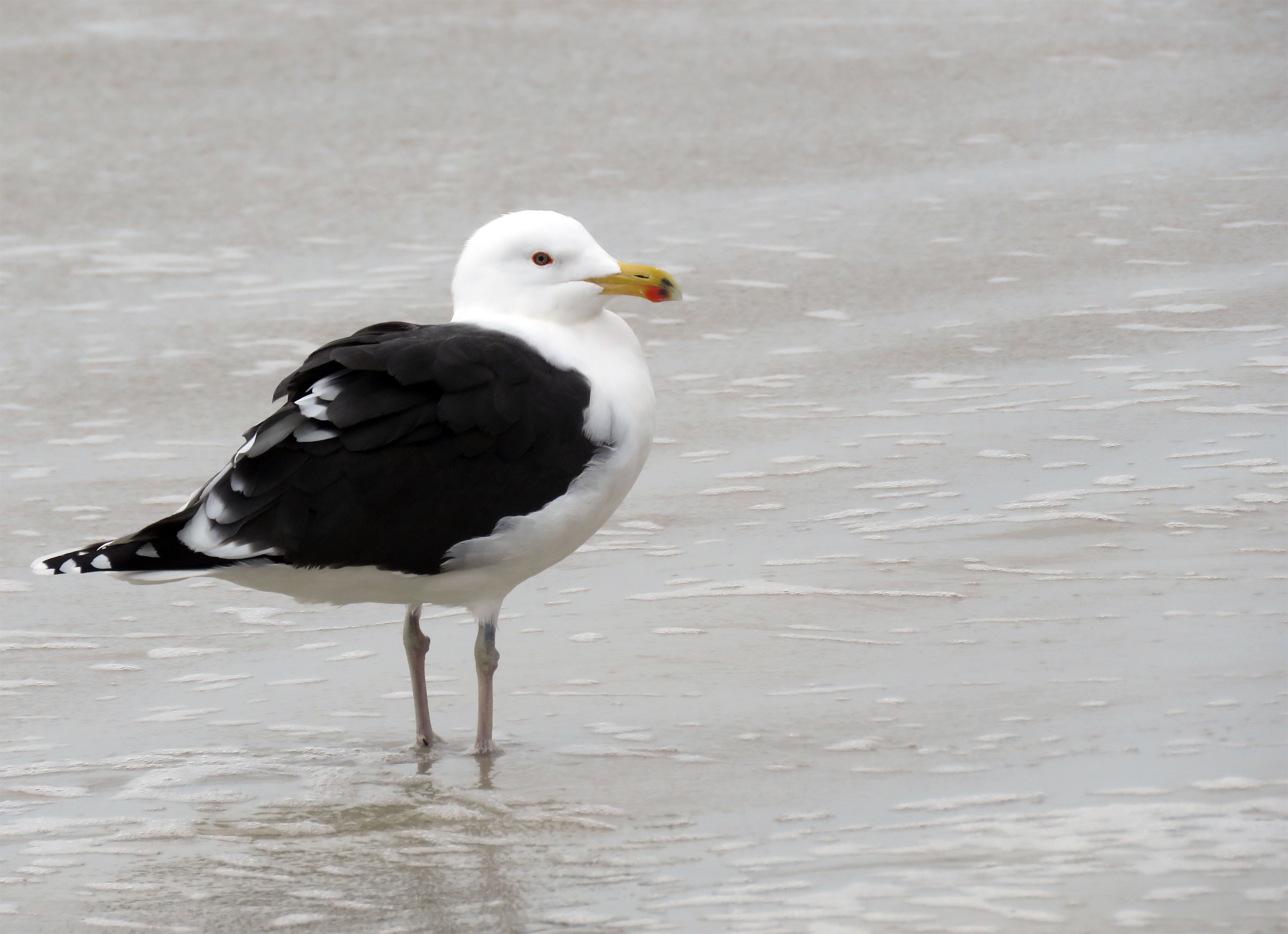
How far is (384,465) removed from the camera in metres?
4.48

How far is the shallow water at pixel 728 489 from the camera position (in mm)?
3879

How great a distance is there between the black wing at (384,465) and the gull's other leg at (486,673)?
0.89 ft

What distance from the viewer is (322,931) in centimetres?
362

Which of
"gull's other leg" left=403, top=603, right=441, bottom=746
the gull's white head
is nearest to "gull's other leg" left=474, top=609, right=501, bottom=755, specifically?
"gull's other leg" left=403, top=603, right=441, bottom=746

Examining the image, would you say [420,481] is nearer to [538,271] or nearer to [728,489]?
[538,271]

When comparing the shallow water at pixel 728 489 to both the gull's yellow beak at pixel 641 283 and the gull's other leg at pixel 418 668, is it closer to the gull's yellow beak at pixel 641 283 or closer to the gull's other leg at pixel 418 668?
the gull's other leg at pixel 418 668

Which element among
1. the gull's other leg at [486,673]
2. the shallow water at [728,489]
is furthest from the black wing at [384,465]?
the shallow water at [728,489]

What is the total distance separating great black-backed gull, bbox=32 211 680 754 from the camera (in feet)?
14.4

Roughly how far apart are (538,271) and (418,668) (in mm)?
1067

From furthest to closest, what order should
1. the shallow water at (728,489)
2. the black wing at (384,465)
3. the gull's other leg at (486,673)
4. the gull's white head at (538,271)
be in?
the gull's white head at (538,271)
the gull's other leg at (486,673)
the black wing at (384,465)
the shallow water at (728,489)

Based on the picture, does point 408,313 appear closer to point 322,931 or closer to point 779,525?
point 779,525

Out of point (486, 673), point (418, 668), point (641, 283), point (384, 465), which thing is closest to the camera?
point (384, 465)

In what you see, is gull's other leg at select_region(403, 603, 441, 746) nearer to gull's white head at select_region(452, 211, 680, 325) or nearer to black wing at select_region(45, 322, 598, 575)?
black wing at select_region(45, 322, 598, 575)

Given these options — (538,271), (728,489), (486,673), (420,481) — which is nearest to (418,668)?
(486,673)
